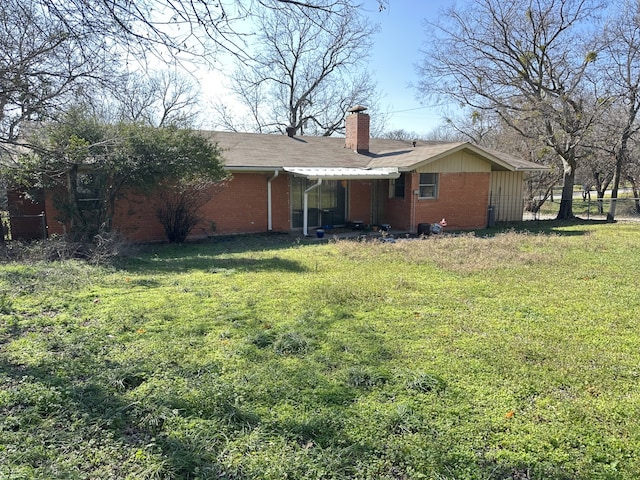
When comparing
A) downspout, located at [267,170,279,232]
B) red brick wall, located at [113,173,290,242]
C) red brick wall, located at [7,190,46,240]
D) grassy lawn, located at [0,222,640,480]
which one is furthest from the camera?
downspout, located at [267,170,279,232]

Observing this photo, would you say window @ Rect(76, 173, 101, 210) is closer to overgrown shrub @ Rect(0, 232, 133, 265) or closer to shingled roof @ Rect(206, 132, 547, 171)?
overgrown shrub @ Rect(0, 232, 133, 265)

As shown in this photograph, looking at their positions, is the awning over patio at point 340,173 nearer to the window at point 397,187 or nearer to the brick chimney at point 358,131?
the window at point 397,187

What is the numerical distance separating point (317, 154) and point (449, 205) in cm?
534

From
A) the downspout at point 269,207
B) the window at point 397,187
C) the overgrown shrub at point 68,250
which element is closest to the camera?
the overgrown shrub at point 68,250

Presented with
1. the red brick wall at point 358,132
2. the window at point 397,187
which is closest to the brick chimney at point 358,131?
the red brick wall at point 358,132

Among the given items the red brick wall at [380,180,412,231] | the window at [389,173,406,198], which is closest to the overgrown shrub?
the red brick wall at [380,180,412,231]

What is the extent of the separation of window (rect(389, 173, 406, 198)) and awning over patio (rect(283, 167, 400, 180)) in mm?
892

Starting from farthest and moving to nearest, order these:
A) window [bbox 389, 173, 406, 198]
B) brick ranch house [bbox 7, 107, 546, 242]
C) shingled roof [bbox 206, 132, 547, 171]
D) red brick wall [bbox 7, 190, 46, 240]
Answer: window [bbox 389, 173, 406, 198] → shingled roof [bbox 206, 132, 547, 171] → brick ranch house [bbox 7, 107, 546, 242] → red brick wall [bbox 7, 190, 46, 240]

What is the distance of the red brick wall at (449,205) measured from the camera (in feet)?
50.0

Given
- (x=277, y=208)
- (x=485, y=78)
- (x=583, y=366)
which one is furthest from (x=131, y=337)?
(x=485, y=78)

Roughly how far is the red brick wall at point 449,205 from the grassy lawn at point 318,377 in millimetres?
7868

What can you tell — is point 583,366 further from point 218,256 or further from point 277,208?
point 277,208

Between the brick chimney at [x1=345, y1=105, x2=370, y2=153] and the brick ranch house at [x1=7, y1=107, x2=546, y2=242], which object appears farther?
the brick chimney at [x1=345, y1=105, x2=370, y2=153]

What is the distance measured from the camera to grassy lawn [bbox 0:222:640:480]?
9.01 ft
